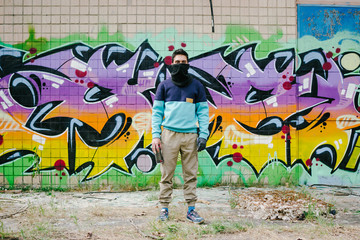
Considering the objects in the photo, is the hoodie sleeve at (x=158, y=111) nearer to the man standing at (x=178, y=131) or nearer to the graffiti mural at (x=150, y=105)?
the man standing at (x=178, y=131)

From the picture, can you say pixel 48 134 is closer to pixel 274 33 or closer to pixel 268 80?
pixel 268 80

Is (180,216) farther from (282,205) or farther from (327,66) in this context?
(327,66)

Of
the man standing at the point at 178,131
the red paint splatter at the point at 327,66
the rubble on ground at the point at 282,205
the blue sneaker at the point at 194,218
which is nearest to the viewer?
the blue sneaker at the point at 194,218

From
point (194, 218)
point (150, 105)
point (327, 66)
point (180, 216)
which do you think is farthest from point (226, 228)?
point (327, 66)

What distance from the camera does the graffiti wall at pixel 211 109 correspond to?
6.27 meters

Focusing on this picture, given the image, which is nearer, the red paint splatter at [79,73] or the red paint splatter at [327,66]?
the red paint splatter at [79,73]

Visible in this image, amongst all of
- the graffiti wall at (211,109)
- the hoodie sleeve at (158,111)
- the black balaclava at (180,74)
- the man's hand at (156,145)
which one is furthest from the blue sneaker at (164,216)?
the graffiti wall at (211,109)

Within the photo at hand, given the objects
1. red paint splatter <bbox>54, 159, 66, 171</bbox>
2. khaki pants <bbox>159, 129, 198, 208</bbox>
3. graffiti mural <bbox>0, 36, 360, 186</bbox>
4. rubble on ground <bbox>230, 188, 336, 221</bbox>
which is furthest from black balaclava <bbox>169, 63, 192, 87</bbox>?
red paint splatter <bbox>54, 159, 66, 171</bbox>

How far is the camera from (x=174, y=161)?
4207 millimetres

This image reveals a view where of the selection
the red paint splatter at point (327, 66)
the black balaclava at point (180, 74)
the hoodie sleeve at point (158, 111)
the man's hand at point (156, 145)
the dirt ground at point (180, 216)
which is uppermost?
the red paint splatter at point (327, 66)

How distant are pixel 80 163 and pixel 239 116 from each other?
120 inches

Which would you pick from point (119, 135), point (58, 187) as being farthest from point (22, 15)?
point (58, 187)

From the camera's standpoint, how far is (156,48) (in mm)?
6391

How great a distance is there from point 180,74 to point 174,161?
1.06m
